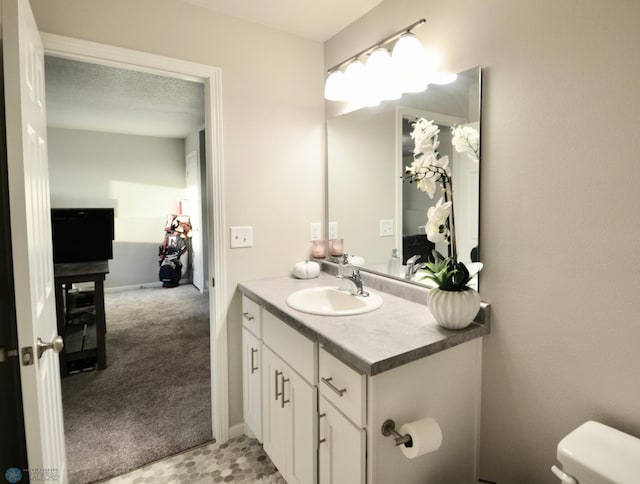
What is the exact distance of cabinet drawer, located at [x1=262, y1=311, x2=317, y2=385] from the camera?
135cm


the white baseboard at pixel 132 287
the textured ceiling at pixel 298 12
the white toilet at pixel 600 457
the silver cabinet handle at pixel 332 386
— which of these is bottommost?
the white baseboard at pixel 132 287

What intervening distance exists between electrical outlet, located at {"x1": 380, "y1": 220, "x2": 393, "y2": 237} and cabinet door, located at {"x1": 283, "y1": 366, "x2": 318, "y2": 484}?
0.82 meters

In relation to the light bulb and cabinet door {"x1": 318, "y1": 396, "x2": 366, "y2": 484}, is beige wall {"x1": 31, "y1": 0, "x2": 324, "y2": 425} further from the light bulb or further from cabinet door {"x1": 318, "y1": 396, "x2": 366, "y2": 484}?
cabinet door {"x1": 318, "y1": 396, "x2": 366, "y2": 484}

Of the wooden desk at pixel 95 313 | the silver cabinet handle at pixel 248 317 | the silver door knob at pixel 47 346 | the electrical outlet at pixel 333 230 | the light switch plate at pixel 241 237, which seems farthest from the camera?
the wooden desk at pixel 95 313

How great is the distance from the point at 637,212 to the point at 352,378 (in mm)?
912

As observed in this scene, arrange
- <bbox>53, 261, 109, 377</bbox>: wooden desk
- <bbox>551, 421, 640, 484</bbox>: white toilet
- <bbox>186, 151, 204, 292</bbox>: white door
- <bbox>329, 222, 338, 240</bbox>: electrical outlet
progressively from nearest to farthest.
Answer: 1. <bbox>551, 421, 640, 484</bbox>: white toilet
2. <bbox>329, 222, 338, 240</bbox>: electrical outlet
3. <bbox>53, 261, 109, 377</bbox>: wooden desk
4. <bbox>186, 151, 204, 292</bbox>: white door

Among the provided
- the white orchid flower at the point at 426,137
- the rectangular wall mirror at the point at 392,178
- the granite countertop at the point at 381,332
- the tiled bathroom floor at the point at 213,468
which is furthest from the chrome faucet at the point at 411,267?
the tiled bathroom floor at the point at 213,468

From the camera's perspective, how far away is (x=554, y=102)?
3.72ft

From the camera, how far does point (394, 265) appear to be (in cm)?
180

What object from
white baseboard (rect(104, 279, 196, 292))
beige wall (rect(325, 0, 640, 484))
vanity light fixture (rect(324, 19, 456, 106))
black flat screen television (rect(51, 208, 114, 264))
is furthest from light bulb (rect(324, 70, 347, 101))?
white baseboard (rect(104, 279, 196, 292))

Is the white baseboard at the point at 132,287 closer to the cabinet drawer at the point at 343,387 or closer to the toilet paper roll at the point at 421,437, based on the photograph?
the cabinet drawer at the point at 343,387

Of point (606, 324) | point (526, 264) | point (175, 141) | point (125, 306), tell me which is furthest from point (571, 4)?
point (175, 141)

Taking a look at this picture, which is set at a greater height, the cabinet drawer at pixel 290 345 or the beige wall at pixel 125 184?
the beige wall at pixel 125 184

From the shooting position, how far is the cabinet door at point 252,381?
181cm
